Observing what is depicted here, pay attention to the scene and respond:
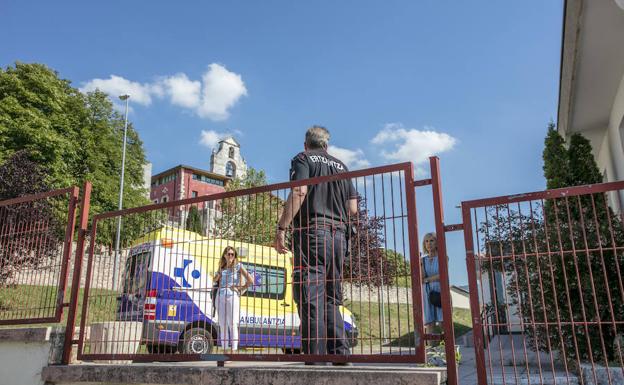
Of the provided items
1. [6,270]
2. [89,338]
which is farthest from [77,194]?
[89,338]

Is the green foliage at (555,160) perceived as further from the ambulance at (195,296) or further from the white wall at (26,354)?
the white wall at (26,354)

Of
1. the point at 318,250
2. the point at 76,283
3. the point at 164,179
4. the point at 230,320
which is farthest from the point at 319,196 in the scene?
the point at 164,179

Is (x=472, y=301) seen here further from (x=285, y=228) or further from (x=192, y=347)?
(x=192, y=347)

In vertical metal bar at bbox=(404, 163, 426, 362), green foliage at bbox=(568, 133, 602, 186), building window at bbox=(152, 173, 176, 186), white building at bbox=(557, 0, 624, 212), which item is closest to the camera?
vertical metal bar at bbox=(404, 163, 426, 362)

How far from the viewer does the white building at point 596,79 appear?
6176mm

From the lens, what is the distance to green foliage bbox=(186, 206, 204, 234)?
4.63 m

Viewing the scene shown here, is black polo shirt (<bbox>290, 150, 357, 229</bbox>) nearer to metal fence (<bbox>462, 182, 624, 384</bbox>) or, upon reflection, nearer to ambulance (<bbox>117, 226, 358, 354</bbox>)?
ambulance (<bbox>117, 226, 358, 354</bbox>)

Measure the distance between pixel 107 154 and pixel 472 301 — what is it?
33.5m

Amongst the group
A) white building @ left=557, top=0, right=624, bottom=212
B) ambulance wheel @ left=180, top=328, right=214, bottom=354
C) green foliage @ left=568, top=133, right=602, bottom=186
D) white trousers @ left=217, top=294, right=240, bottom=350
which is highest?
white building @ left=557, top=0, right=624, bottom=212

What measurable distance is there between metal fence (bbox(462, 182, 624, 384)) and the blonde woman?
2.04 feet

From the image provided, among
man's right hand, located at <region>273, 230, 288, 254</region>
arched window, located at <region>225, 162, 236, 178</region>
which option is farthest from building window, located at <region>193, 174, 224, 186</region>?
man's right hand, located at <region>273, 230, 288, 254</region>

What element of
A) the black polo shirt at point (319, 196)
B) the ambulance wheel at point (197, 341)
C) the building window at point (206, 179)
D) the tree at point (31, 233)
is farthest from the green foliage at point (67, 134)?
the building window at point (206, 179)

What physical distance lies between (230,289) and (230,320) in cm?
27

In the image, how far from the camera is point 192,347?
14.5 ft
